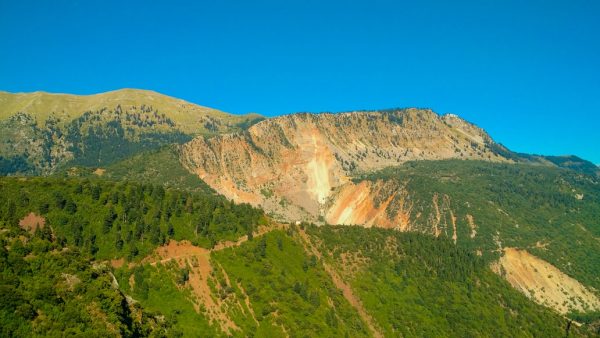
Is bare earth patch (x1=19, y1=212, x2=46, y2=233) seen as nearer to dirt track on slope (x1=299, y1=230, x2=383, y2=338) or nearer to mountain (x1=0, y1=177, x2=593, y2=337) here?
mountain (x1=0, y1=177, x2=593, y2=337)

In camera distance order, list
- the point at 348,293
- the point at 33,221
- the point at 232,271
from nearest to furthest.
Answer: the point at 33,221, the point at 232,271, the point at 348,293

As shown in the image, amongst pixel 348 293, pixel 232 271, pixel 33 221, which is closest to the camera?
pixel 33 221

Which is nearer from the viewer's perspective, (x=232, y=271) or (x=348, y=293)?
(x=232, y=271)

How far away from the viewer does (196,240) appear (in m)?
152

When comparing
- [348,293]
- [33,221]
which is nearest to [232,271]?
[348,293]

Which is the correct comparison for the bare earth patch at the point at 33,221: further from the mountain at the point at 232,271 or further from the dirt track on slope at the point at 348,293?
the dirt track on slope at the point at 348,293

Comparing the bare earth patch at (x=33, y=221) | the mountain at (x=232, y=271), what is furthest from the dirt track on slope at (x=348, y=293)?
the bare earth patch at (x=33, y=221)

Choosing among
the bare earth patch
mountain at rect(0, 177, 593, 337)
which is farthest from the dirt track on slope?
the bare earth patch

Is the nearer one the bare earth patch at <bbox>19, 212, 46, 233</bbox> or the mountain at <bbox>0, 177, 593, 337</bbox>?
the mountain at <bbox>0, 177, 593, 337</bbox>

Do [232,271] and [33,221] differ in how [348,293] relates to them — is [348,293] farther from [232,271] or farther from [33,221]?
[33,221]

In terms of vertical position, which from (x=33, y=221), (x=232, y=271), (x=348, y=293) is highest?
(x=348, y=293)

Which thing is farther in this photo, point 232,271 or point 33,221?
point 232,271

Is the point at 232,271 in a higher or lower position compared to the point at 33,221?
higher

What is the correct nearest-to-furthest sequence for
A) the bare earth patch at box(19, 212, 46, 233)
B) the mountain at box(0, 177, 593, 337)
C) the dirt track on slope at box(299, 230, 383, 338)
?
1. the mountain at box(0, 177, 593, 337)
2. the bare earth patch at box(19, 212, 46, 233)
3. the dirt track on slope at box(299, 230, 383, 338)
